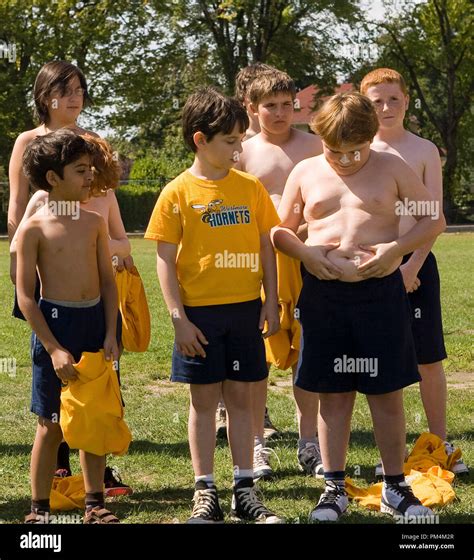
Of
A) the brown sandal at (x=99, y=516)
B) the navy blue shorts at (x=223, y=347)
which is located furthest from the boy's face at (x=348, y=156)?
the brown sandal at (x=99, y=516)

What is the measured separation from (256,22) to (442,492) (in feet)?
134

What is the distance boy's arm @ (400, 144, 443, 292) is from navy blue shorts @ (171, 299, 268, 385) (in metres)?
1.04

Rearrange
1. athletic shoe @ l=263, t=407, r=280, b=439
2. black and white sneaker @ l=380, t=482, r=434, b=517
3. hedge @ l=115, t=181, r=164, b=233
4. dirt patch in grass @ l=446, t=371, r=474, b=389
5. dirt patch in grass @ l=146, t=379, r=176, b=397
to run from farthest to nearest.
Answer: hedge @ l=115, t=181, r=164, b=233, dirt patch in grass @ l=446, t=371, r=474, b=389, dirt patch in grass @ l=146, t=379, r=176, b=397, athletic shoe @ l=263, t=407, r=280, b=439, black and white sneaker @ l=380, t=482, r=434, b=517

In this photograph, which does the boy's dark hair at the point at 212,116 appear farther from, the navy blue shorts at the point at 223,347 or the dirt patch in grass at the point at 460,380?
the dirt patch in grass at the point at 460,380

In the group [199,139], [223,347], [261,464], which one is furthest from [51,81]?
[261,464]

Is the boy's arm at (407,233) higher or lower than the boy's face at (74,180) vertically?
lower

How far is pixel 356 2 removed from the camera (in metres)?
46.2

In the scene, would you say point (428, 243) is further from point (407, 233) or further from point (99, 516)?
point (99, 516)

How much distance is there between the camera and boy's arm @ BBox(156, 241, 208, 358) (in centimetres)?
451

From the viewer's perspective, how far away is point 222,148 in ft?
15.1

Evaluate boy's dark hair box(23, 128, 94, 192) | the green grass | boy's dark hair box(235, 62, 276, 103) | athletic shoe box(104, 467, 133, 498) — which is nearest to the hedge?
the green grass

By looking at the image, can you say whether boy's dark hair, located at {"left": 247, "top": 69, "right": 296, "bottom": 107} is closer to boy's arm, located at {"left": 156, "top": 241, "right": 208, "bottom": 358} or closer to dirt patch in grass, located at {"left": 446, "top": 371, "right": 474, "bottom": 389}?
boy's arm, located at {"left": 156, "top": 241, "right": 208, "bottom": 358}

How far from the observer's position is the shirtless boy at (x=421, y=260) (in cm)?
541

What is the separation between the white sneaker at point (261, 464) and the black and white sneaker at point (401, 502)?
0.83 metres
